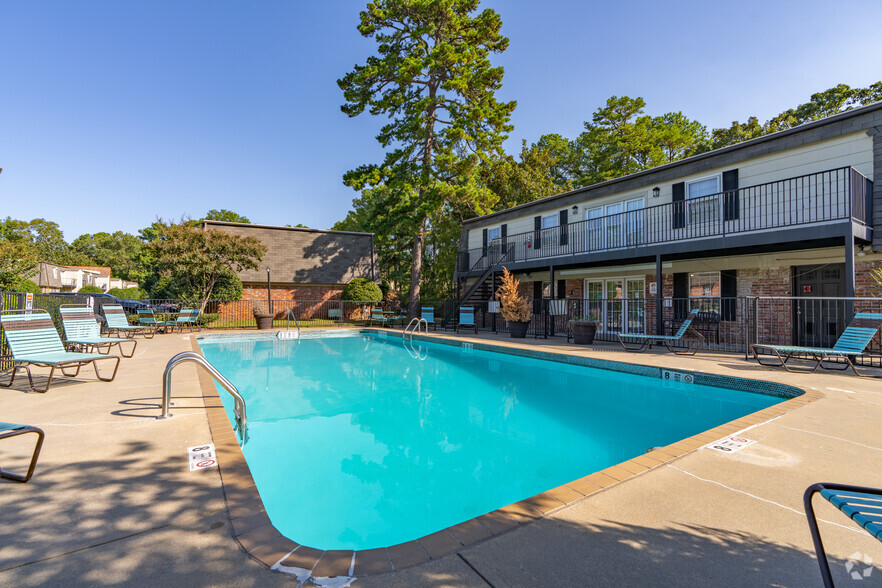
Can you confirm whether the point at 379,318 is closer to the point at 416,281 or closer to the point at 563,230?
the point at 416,281

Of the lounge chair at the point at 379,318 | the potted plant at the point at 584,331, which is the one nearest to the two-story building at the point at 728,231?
the potted plant at the point at 584,331

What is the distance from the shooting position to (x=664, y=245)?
10.4 meters

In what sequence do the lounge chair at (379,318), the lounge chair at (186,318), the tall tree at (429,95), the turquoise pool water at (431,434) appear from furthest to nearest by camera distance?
the lounge chair at (379,318), the tall tree at (429,95), the lounge chair at (186,318), the turquoise pool water at (431,434)

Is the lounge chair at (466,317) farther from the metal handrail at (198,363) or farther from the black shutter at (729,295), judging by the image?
the metal handrail at (198,363)

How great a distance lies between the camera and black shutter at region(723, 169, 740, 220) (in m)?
10.1

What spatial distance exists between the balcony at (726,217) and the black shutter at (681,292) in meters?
1.63

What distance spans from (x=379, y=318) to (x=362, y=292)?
2747 millimetres

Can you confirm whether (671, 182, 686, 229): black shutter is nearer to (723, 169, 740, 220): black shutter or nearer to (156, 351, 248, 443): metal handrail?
(723, 169, 740, 220): black shutter

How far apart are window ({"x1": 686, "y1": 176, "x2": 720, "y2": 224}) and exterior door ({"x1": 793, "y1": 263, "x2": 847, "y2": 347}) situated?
8.03 feet

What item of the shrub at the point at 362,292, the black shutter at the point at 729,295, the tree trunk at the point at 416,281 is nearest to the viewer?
the black shutter at the point at 729,295

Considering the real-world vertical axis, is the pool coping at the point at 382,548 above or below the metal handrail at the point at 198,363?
below

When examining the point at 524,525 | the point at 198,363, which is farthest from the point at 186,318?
the point at 524,525

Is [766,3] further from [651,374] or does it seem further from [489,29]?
[489,29]

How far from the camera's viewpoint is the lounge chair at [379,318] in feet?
61.6
